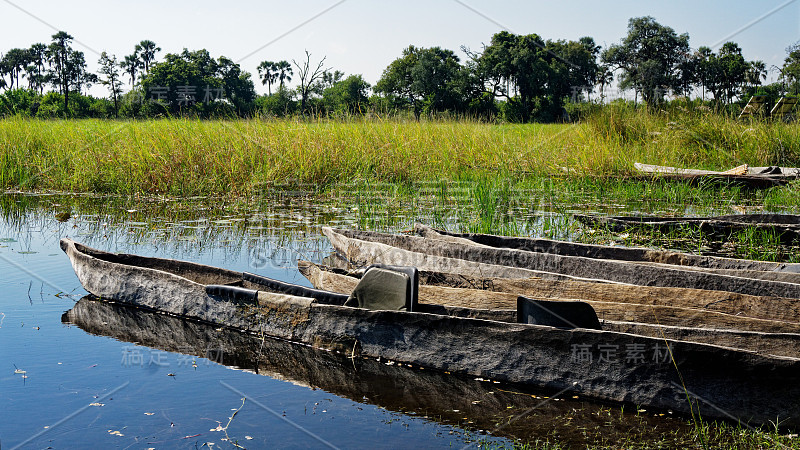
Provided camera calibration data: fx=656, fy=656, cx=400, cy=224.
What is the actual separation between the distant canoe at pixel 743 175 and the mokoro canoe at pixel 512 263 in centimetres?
578

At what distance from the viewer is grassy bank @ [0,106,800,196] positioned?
1011 cm

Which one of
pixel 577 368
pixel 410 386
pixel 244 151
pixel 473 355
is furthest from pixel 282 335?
pixel 244 151

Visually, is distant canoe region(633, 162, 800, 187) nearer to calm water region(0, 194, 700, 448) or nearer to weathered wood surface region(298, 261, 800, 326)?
weathered wood surface region(298, 261, 800, 326)

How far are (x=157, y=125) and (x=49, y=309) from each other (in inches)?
307

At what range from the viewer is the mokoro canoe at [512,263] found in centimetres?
405

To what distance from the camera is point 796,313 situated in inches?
142

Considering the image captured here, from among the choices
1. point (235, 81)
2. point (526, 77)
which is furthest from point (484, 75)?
point (235, 81)

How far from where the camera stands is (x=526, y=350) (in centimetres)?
328

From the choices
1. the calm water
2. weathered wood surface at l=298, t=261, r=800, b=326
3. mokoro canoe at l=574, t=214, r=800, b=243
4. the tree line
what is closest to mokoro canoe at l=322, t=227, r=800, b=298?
weathered wood surface at l=298, t=261, r=800, b=326

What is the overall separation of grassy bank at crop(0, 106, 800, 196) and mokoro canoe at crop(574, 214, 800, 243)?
12.2 feet

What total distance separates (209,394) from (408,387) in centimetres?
100

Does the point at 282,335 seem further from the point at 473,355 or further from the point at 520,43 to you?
the point at 520,43

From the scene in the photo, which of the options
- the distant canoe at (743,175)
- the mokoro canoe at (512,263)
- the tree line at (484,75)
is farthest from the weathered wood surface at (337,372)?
the tree line at (484,75)

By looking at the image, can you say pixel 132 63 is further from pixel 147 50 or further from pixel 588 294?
pixel 588 294
